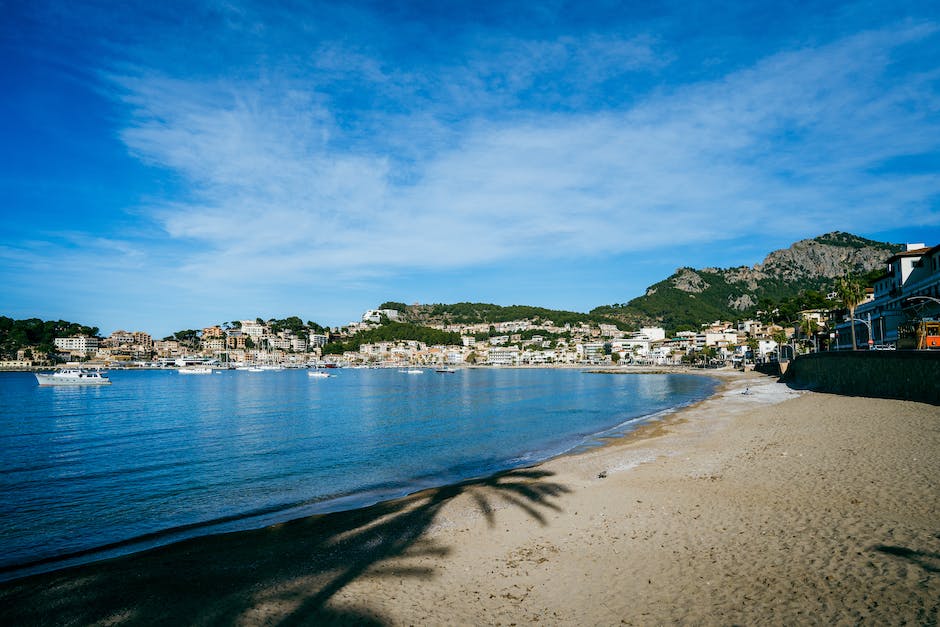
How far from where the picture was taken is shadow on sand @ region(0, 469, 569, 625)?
21.6ft

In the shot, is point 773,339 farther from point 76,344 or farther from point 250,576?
point 76,344

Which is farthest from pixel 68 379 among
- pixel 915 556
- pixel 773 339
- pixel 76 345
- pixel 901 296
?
pixel 76 345

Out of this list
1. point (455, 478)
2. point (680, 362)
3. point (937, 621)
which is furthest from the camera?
point (680, 362)

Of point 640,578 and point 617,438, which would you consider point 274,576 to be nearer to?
point 640,578

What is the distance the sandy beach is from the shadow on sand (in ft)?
0.12

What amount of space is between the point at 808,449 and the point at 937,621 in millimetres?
10603

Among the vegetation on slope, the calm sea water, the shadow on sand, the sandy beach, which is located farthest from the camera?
the vegetation on slope

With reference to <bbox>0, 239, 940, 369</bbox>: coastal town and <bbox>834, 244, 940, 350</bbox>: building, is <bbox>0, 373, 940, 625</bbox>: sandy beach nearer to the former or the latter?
<bbox>0, 239, 940, 369</bbox>: coastal town

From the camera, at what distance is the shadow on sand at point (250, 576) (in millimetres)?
6582

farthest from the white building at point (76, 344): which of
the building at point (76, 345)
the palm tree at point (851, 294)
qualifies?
the palm tree at point (851, 294)

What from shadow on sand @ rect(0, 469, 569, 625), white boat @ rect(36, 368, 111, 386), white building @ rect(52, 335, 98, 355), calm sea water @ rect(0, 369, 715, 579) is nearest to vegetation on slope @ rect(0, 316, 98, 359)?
white building @ rect(52, 335, 98, 355)

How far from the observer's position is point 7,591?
7.77m

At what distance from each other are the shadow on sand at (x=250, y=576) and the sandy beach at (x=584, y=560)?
4 centimetres

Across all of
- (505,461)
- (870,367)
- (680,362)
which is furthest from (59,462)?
(680,362)
